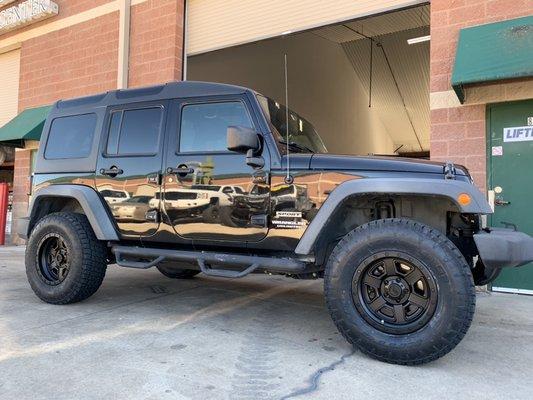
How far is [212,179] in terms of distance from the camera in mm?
4023

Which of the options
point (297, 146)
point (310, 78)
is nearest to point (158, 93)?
point (297, 146)

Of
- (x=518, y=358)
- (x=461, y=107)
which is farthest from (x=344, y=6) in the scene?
(x=518, y=358)

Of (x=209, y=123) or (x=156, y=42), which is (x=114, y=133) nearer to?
(x=209, y=123)

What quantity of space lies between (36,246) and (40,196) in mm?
557

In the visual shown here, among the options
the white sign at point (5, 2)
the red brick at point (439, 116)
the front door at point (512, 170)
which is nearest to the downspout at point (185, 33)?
the red brick at point (439, 116)

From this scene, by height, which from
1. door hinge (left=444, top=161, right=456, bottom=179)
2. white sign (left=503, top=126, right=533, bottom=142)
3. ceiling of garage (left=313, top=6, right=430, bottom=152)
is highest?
ceiling of garage (left=313, top=6, right=430, bottom=152)

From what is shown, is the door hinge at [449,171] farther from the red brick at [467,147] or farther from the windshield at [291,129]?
the red brick at [467,147]

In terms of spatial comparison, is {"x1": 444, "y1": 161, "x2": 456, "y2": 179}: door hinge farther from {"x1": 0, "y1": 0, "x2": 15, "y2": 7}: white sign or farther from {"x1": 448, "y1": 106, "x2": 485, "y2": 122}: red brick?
{"x1": 0, "y1": 0, "x2": 15, "y2": 7}: white sign

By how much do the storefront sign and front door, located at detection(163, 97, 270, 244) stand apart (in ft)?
30.1

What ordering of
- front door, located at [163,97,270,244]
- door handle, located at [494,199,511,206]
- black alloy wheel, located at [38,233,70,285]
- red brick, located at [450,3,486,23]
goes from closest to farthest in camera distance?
front door, located at [163,97,270,244] < black alloy wheel, located at [38,233,70,285] < door handle, located at [494,199,511,206] < red brick, located at [450,3,486,23]

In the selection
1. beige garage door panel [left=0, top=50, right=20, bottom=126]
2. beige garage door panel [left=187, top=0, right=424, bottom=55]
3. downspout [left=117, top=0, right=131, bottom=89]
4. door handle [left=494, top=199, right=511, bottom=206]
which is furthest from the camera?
beige garage door panel [left=0, top=50, right=20, bottom=126]

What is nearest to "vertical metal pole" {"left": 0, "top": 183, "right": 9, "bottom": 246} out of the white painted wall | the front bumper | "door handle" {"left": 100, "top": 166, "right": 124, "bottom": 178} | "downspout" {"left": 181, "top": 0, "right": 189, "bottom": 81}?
the white painted wall

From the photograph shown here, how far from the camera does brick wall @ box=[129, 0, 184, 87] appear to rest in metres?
9.39

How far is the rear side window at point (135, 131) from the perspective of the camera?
4.45m
